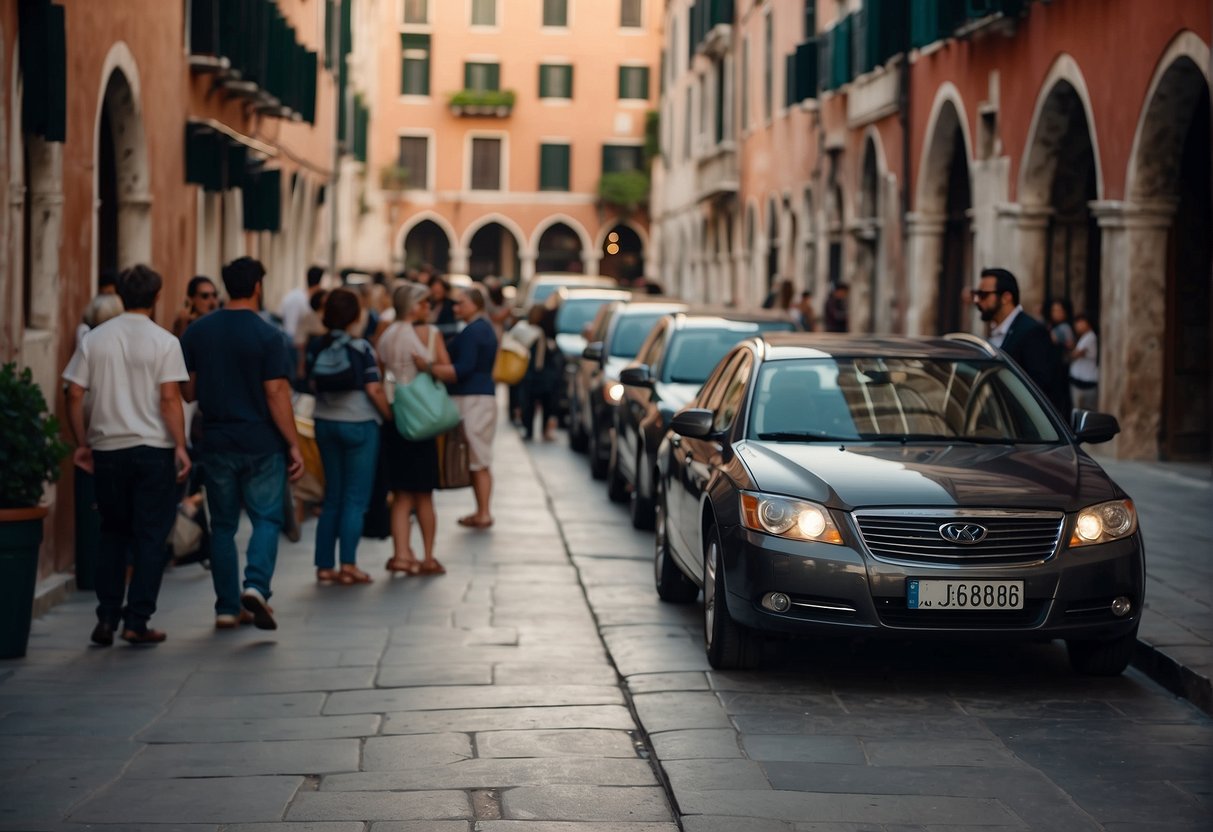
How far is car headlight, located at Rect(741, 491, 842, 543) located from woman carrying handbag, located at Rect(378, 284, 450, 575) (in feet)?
12.6

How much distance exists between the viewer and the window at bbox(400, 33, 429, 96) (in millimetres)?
65613

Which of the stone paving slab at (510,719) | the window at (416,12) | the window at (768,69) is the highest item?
the window at (416,12)

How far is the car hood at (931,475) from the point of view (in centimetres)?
823

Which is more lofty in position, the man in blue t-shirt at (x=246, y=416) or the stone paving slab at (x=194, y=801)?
the man in blue t-shirt at (x=246, y=416)

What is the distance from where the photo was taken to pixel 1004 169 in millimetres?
22219

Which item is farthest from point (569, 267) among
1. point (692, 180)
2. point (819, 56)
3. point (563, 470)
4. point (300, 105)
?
point (563, 470)

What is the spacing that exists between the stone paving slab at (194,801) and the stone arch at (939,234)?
784 inches

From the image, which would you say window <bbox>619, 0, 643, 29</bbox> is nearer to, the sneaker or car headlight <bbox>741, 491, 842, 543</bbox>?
the sneaker

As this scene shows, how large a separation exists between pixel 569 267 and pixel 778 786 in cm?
6222

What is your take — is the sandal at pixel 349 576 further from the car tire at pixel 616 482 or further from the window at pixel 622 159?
the window at pixel 622 159

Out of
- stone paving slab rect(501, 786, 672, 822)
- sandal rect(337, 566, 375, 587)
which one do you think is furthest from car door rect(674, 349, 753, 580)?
stone paving slab rect(501, 786, 672, 822)

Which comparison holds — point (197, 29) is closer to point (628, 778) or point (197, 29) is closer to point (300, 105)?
point (300, 105)

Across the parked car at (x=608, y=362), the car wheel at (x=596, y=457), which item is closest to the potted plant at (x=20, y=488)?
the parked car at (x=608, y=362)

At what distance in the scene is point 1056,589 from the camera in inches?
320
